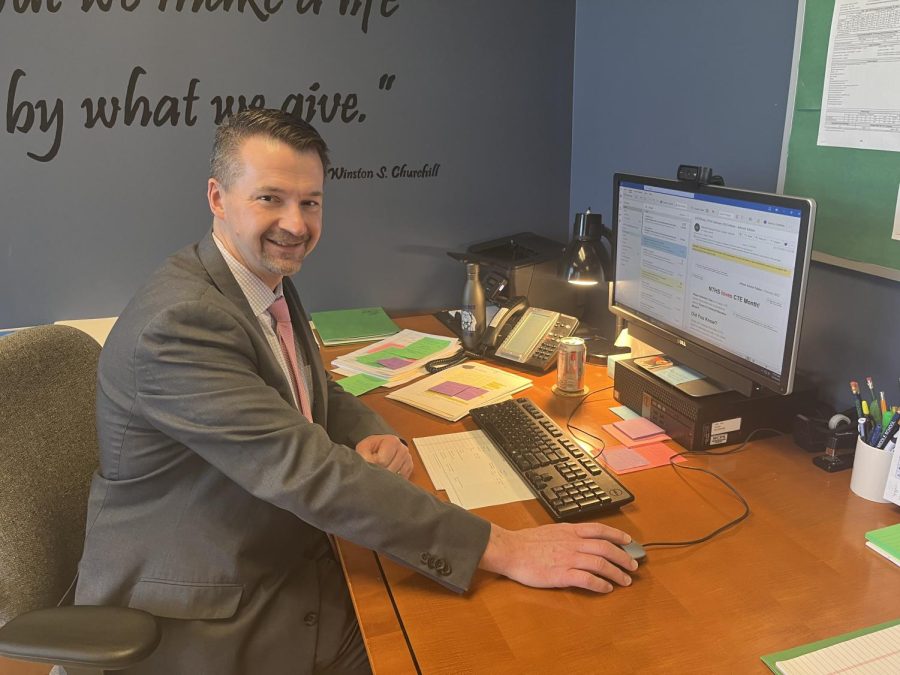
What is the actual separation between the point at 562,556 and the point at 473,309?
104cm

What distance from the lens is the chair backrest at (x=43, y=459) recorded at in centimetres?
114

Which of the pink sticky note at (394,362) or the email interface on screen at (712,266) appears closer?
the email interface on screen at (712,266)

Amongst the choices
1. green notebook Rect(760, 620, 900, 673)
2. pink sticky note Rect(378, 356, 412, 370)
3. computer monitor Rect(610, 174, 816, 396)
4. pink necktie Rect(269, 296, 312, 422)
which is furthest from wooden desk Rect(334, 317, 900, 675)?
pink sticky note Rect(378, 356, 412, 370)

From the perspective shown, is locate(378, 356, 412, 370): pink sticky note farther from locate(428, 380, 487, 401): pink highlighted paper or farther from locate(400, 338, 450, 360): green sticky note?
locate(428, 380, 487, 401): pink highlighted paper

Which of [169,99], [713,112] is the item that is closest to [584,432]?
[713,112]

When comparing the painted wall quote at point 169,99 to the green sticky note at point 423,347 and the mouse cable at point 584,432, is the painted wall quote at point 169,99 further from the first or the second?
the mouse cable at point 584,432

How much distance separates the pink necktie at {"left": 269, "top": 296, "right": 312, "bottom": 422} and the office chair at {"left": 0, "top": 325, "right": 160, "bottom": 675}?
37 cm

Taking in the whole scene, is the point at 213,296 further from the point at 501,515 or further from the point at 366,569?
the point at 501,515

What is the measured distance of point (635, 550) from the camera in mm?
1053

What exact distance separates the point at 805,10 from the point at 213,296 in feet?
4.19

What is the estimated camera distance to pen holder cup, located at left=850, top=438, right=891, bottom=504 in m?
1.17

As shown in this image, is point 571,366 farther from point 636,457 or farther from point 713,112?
point 713,112

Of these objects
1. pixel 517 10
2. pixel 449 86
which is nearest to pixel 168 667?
pixel 449 86

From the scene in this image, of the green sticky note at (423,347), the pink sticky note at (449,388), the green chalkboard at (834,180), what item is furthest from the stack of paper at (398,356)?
the green chalkboard at (834,180)
